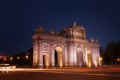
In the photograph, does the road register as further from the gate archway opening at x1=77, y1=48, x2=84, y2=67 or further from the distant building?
the gate archway opening at x1=77, y1=48, x2=84, y2=67

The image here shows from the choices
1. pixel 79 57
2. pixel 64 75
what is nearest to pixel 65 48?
pixel 79 57

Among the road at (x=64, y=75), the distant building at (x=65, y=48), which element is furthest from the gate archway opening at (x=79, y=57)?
the road at (x=64, y=75)

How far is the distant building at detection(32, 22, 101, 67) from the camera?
52.1 meters

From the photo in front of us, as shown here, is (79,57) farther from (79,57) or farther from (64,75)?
(64,75)

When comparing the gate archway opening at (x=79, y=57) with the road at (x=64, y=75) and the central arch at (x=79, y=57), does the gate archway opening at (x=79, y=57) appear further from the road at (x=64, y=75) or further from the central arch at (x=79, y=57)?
the road at (x=64, y=75)

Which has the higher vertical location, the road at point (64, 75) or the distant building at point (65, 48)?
the distant building at point (65, 48)

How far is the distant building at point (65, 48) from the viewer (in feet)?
171

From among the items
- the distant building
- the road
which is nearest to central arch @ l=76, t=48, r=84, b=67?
the distant building

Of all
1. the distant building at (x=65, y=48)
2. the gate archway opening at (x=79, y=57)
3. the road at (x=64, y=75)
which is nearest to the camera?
the road at (x=64, y=75)

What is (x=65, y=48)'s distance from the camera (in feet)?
196

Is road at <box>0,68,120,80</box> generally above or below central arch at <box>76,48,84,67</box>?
below

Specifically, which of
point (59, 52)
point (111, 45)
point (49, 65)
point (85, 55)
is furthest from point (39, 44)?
point (111, 45)

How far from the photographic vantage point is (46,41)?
5347 cm

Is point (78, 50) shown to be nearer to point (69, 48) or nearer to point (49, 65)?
point (69, 48)
